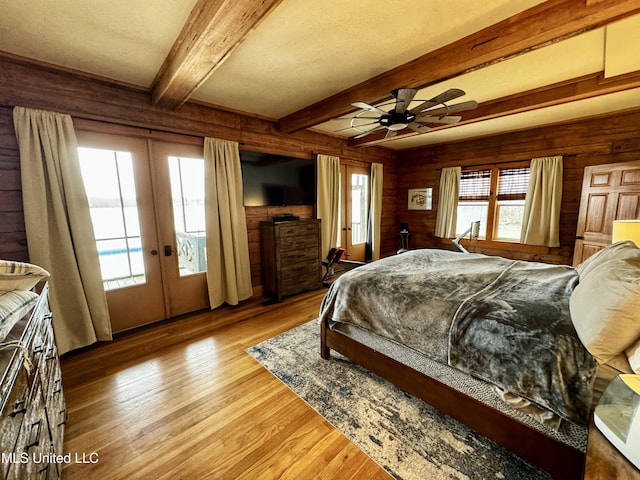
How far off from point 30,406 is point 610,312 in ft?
7.53

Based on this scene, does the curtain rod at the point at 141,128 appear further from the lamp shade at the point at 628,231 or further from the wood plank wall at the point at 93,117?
the lamp shade at the point at 628,231

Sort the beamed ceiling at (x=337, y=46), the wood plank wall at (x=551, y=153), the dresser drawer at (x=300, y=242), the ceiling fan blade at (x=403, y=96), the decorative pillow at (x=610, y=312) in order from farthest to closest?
the dresser drawer at (x=300, y=242) → the wood plank wall at (x=551, y=153) → the ceiling fan blade at (x=403, y=96) → the beamed ceiling at (x=337, y=46) → the decorative pillow at (x=610, y=312)

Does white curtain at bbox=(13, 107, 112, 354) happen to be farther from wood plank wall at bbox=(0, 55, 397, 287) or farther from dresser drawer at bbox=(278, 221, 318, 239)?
dresser drawer at bbox=(278, 221, 318, 239)

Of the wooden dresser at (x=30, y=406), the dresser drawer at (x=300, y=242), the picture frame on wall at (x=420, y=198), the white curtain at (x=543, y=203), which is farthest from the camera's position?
the picture frame on wall at (x=420, y=198)

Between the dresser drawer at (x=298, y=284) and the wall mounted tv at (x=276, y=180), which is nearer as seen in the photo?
the wall mounted tv at (x=276, y=180)

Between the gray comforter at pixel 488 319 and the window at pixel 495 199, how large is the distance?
259 cm

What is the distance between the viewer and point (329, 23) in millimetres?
1660

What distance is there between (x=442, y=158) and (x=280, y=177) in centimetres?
335

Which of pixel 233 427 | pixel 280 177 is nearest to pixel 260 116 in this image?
pixel 280 177

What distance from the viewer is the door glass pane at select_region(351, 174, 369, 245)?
4945 mm

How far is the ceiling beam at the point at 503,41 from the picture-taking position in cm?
140

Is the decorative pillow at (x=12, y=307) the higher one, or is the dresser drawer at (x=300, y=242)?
the decorative pillow at (x=12, y=307)

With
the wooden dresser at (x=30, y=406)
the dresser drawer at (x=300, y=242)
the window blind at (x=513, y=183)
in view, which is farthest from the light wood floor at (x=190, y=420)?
the window blind at (x=513, y=183)

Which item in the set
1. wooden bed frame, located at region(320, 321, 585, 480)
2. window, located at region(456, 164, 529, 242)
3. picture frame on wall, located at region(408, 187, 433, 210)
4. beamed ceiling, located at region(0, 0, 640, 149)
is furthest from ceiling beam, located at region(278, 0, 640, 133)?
picture frame on wall, located at region(408, 187, 433, 210)
